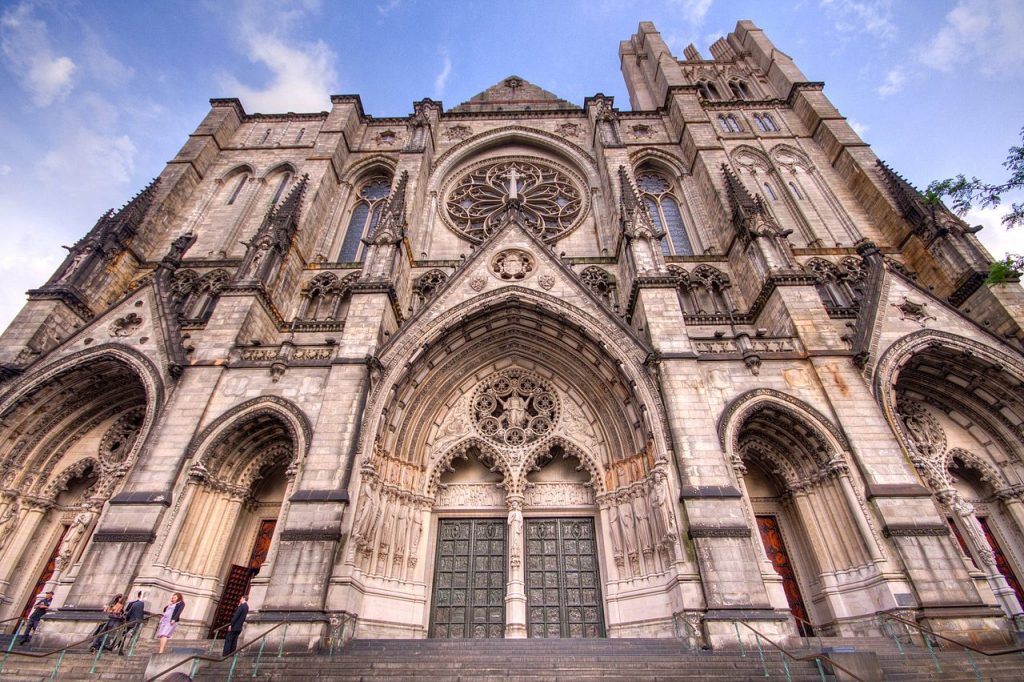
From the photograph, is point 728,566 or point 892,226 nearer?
point 728,566

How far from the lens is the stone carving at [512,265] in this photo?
1198cm

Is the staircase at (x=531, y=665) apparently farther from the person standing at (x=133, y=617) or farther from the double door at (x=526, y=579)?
the double door at (x=526, y=579)

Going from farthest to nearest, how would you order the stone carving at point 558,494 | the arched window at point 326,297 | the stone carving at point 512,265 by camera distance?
1. the arched window at point 326,297
2. the stone carving at point 512,265
3. the stone carving at point 558,494

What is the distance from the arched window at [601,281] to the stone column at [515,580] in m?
7.07

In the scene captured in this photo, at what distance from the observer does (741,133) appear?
67.6 ft

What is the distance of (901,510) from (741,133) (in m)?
17.6

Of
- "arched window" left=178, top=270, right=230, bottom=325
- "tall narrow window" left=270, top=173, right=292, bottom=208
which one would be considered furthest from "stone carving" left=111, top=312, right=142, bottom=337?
"tall narrow window" left=270, top=173, right=292, bottom=208

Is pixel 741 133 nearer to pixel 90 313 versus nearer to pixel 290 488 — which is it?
pixel 290 488

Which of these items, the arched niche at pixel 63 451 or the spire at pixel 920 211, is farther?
the spire at pixel 920 211

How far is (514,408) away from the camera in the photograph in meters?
11.6

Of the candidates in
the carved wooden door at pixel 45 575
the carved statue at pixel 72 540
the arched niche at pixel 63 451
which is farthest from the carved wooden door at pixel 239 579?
the carved wooden door at pixel 45 575

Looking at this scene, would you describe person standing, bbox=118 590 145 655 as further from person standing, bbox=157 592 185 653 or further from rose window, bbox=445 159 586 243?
rose window, bbox=445 159 586 243

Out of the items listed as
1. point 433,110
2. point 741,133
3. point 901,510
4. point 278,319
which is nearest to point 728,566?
point 901,510

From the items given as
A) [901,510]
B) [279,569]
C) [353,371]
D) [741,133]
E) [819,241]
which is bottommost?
[279,569]
